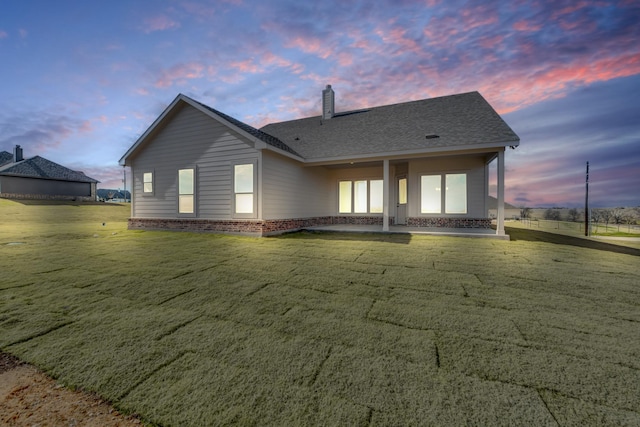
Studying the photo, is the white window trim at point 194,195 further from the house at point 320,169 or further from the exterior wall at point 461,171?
the exterior wall at point 461,171

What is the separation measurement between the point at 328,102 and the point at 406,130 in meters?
5.83

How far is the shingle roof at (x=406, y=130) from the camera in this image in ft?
31.2

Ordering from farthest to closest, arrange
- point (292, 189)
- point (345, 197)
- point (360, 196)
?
point (345, 197) → point (360, 196) → point (292, 189)

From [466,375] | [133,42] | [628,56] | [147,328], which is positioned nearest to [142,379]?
[147,328]

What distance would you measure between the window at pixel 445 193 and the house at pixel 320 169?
0.04 m

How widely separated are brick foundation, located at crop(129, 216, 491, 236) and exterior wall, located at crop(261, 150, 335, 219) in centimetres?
34

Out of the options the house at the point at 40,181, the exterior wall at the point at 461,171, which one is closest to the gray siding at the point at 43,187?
the house at the point at 40,181

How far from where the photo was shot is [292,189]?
1132 centimetres

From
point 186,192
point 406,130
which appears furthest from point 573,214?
point 186,192

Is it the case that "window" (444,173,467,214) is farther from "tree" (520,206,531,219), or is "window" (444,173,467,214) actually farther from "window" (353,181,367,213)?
"tree" (520,206,531,219)

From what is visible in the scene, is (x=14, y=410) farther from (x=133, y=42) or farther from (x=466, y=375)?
(x=133, y=42)

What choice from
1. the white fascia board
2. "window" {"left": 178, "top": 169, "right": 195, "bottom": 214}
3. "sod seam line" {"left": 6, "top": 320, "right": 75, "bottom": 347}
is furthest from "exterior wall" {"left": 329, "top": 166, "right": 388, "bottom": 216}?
"sod seam line" {"left": 6, "top": 320, "right": 75, "bottom": 347}

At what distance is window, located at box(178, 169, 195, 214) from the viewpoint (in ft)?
35.4

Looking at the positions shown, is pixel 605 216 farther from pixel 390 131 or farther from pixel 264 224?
pixel 264 224
